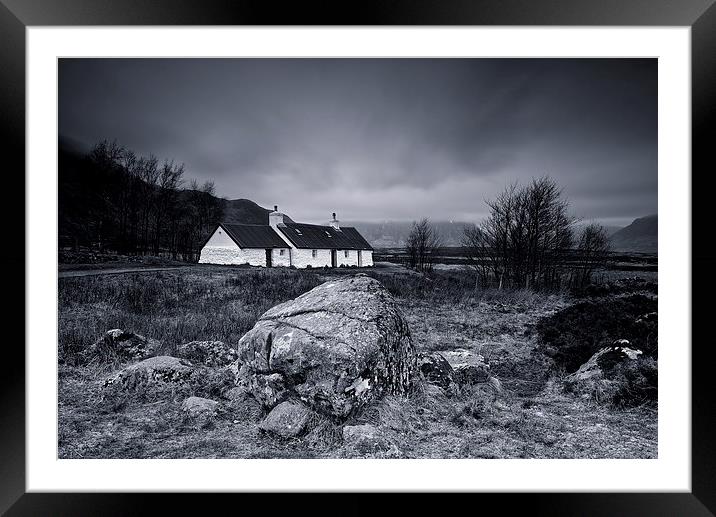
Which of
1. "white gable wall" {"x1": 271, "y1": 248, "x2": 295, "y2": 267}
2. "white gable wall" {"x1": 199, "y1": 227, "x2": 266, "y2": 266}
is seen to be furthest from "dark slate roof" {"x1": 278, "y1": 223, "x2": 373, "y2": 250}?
"white gable wall" {"x1": 199, "y1": 227, "x2": 266, "y2": 266}

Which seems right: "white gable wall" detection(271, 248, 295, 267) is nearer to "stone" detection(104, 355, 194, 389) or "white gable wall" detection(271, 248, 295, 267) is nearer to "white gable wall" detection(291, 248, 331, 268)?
"white gable wall" detection(291, 248, 331, 268)

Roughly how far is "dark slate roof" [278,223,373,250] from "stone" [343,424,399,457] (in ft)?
9.16

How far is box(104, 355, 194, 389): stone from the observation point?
427 centimetres

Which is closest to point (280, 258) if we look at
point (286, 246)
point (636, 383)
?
point (286, 246)

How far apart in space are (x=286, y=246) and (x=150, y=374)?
258 cm

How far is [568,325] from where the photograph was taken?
16.5 ft

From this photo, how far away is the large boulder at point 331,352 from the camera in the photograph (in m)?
3.60

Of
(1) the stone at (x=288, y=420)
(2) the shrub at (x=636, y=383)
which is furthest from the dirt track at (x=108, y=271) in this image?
(2) the shrub at (x=636, y=383)

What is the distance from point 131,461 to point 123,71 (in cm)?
464

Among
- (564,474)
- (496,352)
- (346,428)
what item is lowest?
(564,474)

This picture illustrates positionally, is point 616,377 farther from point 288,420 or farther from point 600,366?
point 288,420

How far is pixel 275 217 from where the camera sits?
216 inches
